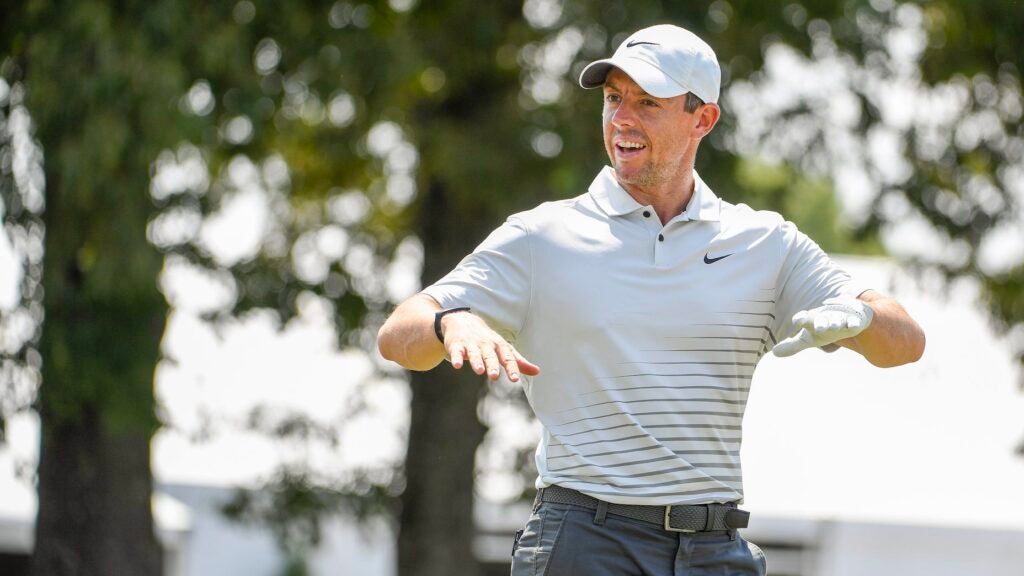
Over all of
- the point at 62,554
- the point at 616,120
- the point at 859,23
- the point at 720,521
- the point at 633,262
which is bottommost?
the point at 62,554

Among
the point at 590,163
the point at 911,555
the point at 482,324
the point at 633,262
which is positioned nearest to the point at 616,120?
the point at 633,262

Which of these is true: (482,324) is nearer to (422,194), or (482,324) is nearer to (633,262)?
(633,262)

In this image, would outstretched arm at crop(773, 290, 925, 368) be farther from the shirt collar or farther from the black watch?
the black watch

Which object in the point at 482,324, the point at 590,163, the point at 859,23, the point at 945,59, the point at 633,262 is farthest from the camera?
the point at 945,59

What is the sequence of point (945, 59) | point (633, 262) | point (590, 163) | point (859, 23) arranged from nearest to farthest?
point (633, 262), point (590, 163), point (859, 23), point (945, 59)

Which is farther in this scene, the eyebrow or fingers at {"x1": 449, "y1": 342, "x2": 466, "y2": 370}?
the eyebrow

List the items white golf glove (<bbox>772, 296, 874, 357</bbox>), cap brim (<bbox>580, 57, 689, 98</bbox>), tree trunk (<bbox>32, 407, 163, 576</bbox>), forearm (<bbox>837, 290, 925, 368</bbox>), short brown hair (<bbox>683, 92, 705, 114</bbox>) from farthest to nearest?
tree trunk (<bbox>32, 407, 163, 576</bbox>) < short brown hair (<bbox>683, 92, 705, 114</bbox>) < cap brim (<bbox>580, 57, 689, 98</bbox>) < forearm (<bbox>837, 290, 925, 368</bbox>) < white golf glove (<bbox>772, 296, 874, 357</bbox>)

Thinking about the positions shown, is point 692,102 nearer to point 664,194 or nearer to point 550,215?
point 664,194

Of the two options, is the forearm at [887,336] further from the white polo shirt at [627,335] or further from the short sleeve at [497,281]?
the short sleeve at [497,281]

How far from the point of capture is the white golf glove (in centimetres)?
297

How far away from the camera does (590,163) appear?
9211 millimetres

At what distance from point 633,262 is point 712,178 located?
6.40 m

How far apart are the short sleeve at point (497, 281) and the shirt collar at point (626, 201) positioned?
0.23 metres

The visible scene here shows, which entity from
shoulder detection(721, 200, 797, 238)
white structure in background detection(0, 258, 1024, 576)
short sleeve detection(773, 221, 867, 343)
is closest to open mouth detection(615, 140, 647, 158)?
shoulder detection(721, 200, 797, 238)
